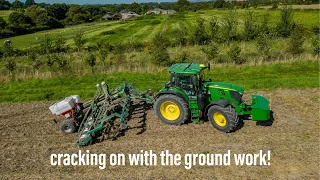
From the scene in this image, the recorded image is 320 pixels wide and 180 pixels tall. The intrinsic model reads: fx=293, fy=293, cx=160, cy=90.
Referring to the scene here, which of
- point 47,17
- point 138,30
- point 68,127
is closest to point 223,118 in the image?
point 68,127

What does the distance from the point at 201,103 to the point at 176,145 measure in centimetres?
176

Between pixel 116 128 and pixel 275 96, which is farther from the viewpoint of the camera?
pixel 275 96

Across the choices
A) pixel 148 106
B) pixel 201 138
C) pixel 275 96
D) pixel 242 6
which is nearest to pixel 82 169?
pixel 201 138

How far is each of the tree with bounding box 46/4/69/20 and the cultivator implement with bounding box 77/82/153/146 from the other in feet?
270

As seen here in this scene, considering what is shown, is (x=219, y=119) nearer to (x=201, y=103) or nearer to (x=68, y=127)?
(x=201, y=103)

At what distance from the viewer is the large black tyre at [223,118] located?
9.66m

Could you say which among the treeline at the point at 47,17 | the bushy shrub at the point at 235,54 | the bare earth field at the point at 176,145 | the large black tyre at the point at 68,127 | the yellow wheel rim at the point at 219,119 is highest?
the treeline at the point at 47,17

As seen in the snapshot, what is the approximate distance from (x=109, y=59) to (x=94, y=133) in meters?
15.1

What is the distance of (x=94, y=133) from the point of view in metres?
9.97

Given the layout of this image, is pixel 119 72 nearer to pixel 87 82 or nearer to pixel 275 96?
pixel 87 82

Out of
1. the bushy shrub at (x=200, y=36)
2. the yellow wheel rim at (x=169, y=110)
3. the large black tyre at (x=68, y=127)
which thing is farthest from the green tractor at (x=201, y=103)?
the bushy shrub at (x=200, y=36)

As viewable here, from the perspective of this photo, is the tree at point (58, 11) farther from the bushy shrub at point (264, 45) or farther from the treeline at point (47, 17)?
the bushy shrub at point (264, 45)

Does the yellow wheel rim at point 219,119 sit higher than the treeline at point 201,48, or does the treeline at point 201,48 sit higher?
the treeline at point 201,48

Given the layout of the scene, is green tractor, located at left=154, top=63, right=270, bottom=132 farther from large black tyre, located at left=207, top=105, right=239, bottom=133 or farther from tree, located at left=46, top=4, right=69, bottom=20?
tree, located at left=46, top=4, right=69, bottom=20
